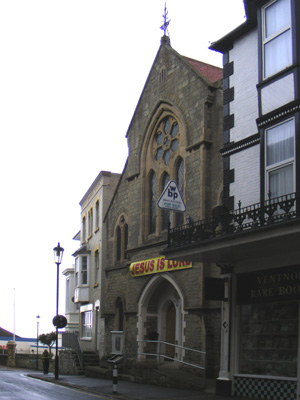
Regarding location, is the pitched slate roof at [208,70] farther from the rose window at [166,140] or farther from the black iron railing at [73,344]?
the black iron railing at [73,344]

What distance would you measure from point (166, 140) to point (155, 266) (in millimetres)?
5313

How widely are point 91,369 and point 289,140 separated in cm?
1586

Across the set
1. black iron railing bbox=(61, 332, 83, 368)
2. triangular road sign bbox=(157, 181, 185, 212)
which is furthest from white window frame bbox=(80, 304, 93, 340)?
triangular road sign bbox=(157, 181, 185, 212)

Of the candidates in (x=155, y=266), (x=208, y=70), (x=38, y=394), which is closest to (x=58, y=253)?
(x=155, y=266)

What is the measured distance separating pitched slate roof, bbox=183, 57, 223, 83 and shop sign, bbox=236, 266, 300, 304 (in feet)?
37.1

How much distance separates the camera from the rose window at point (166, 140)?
2670 cm

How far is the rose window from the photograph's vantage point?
26.7m

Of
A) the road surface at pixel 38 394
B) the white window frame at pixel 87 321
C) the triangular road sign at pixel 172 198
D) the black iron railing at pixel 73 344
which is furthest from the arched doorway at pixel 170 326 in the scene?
the white window frame at pixel 87 321

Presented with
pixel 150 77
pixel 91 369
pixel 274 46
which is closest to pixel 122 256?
pixel 91 369

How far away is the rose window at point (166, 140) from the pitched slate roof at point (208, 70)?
2.33m

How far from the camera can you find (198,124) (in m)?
24.7

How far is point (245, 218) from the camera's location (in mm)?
15484

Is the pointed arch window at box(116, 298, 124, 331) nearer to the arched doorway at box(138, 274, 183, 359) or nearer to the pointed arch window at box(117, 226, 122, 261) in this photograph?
the pointed arch window at box(117, 226, 122, 261)

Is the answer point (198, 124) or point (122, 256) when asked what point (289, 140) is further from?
point (122, 256)
